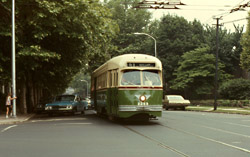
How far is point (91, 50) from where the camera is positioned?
29.6 m

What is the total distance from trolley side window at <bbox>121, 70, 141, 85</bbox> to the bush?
28990 millimetres

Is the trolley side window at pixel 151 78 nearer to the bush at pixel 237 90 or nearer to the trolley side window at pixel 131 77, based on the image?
the trolley side window at pixel 131 77

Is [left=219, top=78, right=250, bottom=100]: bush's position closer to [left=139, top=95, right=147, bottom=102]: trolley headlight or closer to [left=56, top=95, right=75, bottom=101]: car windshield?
[left=56, top=95, right=75, bottom=101]: car windshield

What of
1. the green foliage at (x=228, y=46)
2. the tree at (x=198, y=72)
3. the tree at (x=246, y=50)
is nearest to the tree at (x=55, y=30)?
the tree at (x=198, y=72)

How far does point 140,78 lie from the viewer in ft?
57.6

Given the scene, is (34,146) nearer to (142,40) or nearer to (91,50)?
(91,50)

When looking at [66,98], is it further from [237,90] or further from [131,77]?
[237,90]

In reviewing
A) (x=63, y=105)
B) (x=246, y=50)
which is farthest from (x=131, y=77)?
(x=246, y=50)

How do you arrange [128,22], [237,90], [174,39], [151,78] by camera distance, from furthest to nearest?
[128,22] → [174,39] → [237,90] → [151,78]

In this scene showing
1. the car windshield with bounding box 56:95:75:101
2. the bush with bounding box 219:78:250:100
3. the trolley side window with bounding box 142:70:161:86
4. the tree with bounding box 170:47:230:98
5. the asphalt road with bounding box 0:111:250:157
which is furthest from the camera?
the tree with bounding box 170:47:230:98

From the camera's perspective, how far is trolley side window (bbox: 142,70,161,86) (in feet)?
57.8

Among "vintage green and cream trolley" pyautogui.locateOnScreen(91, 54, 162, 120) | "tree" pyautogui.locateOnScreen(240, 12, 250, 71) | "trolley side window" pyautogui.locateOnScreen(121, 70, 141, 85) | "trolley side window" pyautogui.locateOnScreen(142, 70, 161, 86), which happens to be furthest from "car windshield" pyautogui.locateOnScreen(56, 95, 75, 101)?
"tree" pyautogui.locateOnScreen(240, 12, 250, 71)

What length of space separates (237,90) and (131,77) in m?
30.1

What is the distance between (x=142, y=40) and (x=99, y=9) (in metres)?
34.8
